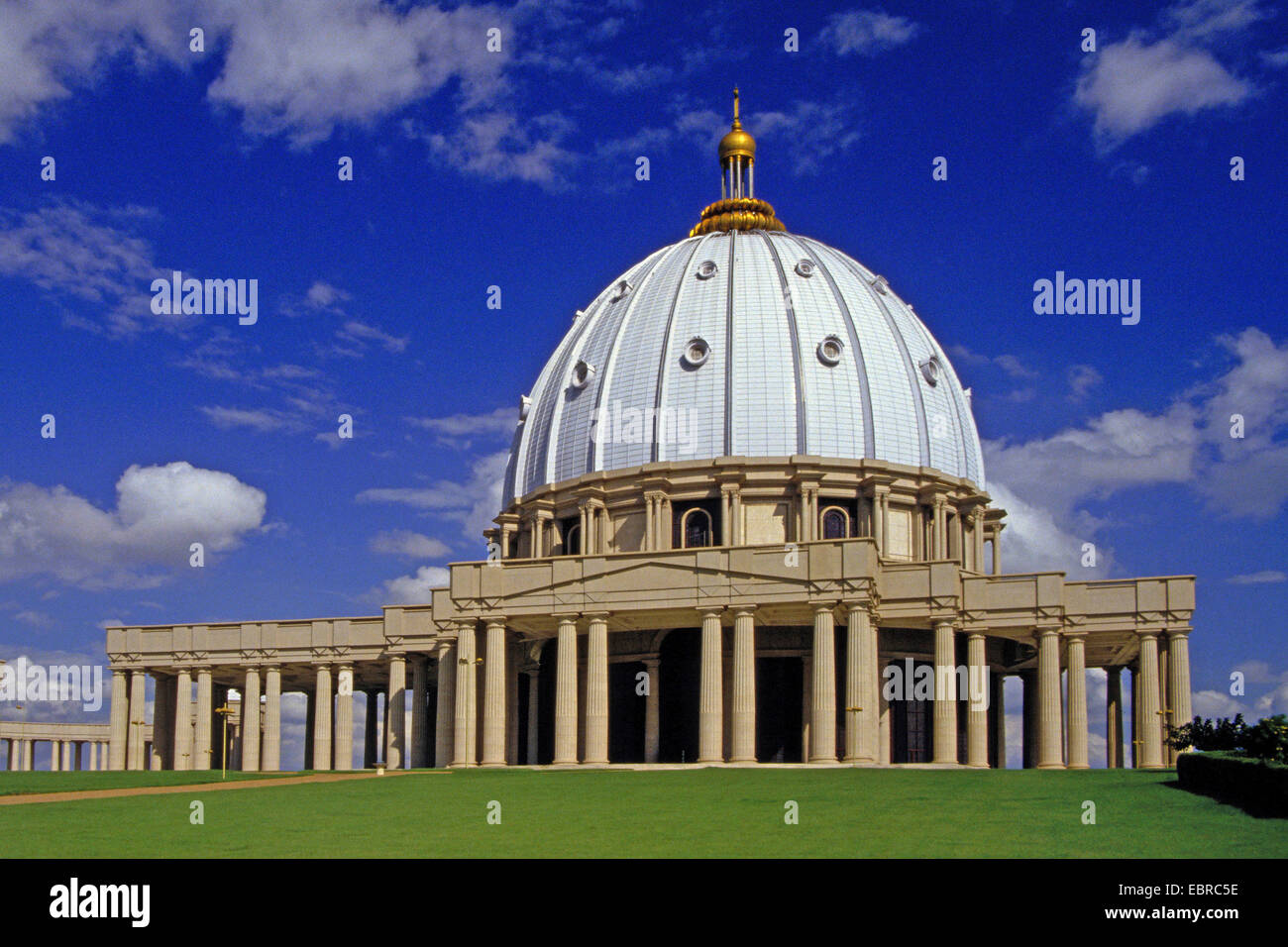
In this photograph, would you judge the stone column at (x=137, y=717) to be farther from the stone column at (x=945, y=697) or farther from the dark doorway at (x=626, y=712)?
the stone column at (x=945, y=697)

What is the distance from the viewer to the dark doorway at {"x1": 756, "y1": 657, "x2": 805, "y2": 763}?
7200cm

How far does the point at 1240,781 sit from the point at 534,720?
168ft

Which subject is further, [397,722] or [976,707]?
[397,722]

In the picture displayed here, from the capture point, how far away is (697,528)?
80250mm

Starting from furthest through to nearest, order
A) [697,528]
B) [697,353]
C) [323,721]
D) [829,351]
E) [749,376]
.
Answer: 1. [323,721]
2. [697,353]
3. [829,351]
4. [749,376]
5. [697,528]

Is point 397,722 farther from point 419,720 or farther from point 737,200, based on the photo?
point 737,200

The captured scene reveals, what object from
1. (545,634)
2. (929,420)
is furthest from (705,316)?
(545,634)

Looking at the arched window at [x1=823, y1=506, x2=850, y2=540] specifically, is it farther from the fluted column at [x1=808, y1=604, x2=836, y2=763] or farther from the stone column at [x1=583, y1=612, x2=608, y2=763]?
the stone column at [x1=583, y1=612, x2=608, y2=763]

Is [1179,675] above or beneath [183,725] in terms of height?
above

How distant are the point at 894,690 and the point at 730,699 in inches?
357

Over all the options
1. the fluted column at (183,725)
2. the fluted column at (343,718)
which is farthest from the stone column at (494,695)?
the fluted column at (183,725)

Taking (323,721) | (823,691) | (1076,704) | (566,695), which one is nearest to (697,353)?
(566,695)

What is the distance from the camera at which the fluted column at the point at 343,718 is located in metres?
84.9
